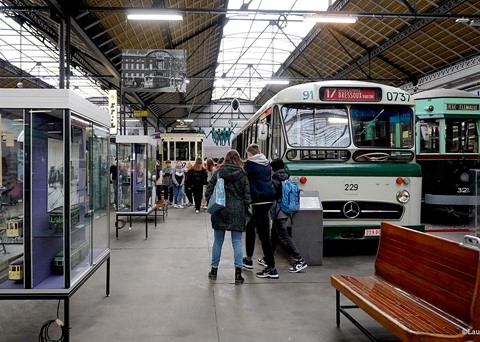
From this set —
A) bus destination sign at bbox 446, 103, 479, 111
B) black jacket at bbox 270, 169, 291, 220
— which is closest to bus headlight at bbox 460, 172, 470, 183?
bus destination sign at bbox 446, 103, 479, 111

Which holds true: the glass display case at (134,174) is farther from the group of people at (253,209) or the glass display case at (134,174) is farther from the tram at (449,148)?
the tram at (449,148)

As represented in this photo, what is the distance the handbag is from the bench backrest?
2031mm

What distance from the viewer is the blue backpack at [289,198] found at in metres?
6.45

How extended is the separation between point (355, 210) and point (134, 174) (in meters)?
5.51

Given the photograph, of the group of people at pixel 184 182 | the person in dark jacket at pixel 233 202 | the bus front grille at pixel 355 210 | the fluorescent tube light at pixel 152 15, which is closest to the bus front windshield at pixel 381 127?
the bus front grille at pixel 355 210

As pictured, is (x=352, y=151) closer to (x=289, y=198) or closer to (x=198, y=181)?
(x=289, y=198)

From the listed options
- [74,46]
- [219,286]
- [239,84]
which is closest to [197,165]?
[74,46]

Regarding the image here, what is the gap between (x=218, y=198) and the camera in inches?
224

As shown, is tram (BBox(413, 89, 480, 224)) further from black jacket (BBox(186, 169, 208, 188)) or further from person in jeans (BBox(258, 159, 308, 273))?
black jacket (BBox(186, 169, 208, 188))

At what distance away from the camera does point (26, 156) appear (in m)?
3.91

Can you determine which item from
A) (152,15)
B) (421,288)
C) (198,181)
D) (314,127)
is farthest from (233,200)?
(198,181)

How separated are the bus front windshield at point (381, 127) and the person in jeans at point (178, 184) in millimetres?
8355

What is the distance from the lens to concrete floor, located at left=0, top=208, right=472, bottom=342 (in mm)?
4199

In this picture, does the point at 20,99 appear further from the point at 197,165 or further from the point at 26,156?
the point at 197,165
